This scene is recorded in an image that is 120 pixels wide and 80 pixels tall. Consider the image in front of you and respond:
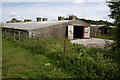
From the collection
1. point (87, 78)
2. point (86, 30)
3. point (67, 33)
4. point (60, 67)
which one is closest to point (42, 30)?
point (67, 33)

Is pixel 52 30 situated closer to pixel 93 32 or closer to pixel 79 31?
pixel 79 31

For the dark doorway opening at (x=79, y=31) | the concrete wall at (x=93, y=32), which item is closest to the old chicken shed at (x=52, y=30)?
the dark doorway opening at (x=79, y=31)

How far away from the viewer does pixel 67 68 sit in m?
6.66

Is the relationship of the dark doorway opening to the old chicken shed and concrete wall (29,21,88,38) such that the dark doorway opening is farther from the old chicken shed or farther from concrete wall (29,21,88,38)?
concrete wall (29,21,88,38)

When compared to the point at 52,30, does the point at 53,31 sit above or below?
below

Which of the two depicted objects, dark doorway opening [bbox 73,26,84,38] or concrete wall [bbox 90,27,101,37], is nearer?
dark doorway opening [bbox 73,26,84,38]

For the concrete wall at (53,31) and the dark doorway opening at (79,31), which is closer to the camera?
the concrete wall at (53,31)

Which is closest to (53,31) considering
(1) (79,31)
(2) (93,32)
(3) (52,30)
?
(3) (52,30)

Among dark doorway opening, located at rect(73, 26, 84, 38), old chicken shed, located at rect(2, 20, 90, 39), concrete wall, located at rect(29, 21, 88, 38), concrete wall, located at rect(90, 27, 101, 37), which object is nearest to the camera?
old chicken shed, located at rect(2, 20, 90, 39)

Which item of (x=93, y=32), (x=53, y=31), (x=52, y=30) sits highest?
(x=52, y=30)

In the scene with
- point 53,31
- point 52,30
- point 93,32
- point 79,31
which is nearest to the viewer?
point 52,30

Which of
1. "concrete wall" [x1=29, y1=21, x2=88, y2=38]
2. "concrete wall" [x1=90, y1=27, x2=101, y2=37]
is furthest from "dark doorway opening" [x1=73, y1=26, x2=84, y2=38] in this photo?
"concrete wall" [x1=90, y1=27, x2=101, y2=37]

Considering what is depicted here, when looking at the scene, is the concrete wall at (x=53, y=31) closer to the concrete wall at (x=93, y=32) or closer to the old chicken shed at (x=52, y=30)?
the old chicken shed at (x=52, y=30)

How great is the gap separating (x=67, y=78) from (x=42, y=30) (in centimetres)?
1744
